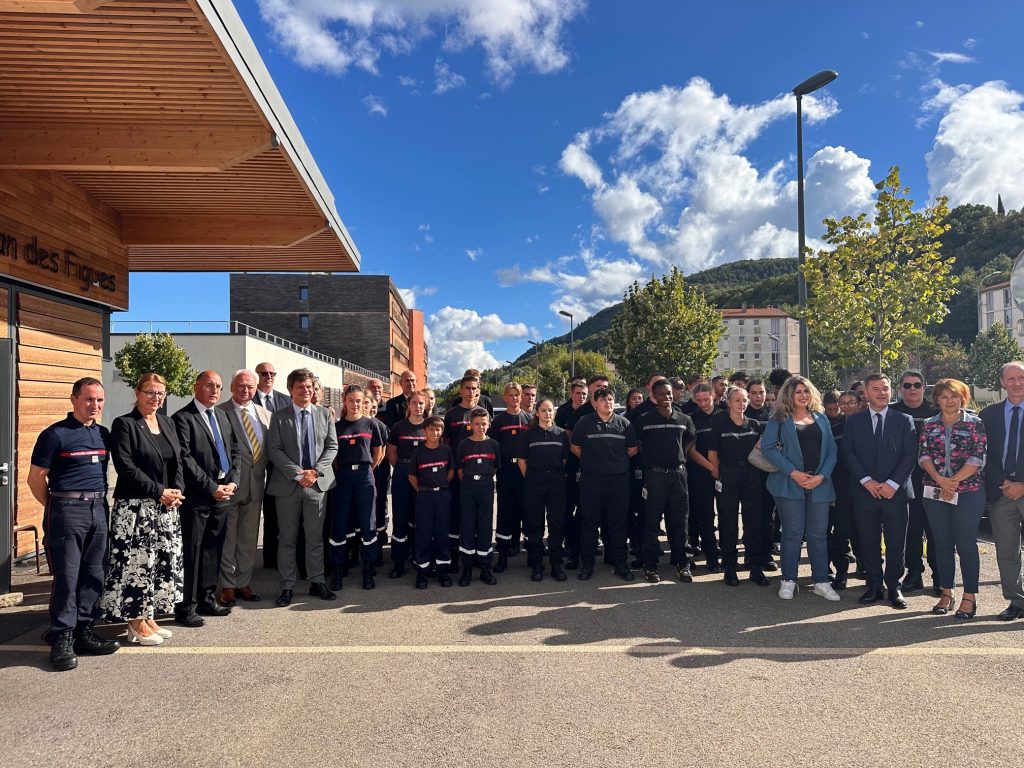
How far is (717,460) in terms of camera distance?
6.65 metres

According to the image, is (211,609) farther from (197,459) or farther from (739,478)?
(739,478)

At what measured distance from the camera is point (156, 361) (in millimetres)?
25578

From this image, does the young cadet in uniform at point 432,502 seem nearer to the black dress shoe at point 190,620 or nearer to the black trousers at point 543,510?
the black trousers at point 543,510

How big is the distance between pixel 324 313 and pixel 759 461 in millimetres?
57709

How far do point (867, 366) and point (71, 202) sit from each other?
43.3ft

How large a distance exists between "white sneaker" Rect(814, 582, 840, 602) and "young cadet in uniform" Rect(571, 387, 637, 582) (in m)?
1.73

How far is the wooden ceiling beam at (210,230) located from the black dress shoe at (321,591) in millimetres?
5151

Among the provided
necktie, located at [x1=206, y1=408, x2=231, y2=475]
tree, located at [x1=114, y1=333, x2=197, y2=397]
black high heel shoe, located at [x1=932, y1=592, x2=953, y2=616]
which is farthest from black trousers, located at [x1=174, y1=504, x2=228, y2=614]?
tree, located at [x1=114, y1=333, x2=197, y2=397]

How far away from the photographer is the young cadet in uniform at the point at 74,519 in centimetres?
430

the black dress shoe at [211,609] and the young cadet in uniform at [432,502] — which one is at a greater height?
the young cadet in uniform at [432,502]

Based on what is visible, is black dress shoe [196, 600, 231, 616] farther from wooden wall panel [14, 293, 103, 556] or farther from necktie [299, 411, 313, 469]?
wooden wall panel [14, 293, 103, 556]

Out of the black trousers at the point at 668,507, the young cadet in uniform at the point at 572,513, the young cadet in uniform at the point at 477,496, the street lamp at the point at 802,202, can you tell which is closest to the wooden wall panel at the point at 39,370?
the young cadet in uniform at the point at 477,496

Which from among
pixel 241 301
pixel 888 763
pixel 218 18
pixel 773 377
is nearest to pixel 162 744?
pixel 888 763

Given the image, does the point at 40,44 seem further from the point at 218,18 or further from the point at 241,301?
the point at 241,301
